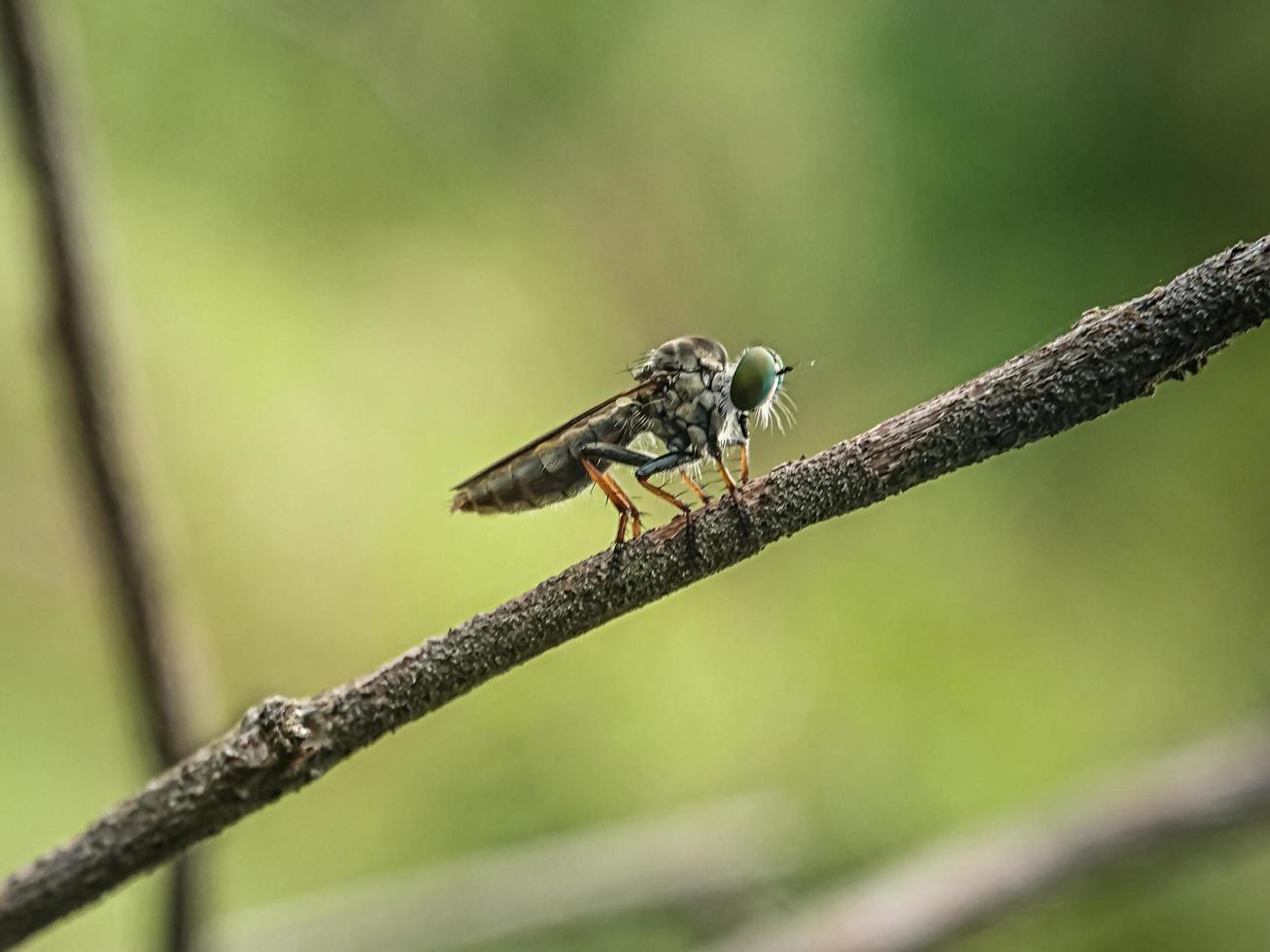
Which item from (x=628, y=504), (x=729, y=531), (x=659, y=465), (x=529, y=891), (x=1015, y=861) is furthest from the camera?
(x=529, y=891)

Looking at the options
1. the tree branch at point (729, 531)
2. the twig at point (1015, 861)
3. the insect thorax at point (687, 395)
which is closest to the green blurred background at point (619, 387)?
the twig at point (1015, 861)

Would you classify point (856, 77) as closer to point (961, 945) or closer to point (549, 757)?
point (549, 757)

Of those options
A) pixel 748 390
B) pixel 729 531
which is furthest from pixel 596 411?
pixel 729 531

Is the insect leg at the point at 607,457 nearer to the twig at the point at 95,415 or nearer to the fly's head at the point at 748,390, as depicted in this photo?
the fly's head at the point at 748,390

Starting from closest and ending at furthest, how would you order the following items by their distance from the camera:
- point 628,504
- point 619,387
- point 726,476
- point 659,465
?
point 726,476 < point 628,504 < point 659,465 < point 619,387

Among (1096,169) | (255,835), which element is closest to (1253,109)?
(1096,169)

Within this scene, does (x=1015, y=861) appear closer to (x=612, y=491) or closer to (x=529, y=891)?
(x=529, y=891)

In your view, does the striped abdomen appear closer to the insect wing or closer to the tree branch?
the insect wing

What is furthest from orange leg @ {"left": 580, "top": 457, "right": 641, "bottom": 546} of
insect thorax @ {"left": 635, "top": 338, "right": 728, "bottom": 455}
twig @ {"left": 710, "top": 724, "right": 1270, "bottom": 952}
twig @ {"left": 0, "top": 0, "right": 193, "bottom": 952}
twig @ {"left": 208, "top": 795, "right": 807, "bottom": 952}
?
twig @ {"left": 208, "top": 795, "right": 807, "bottom": 952}
